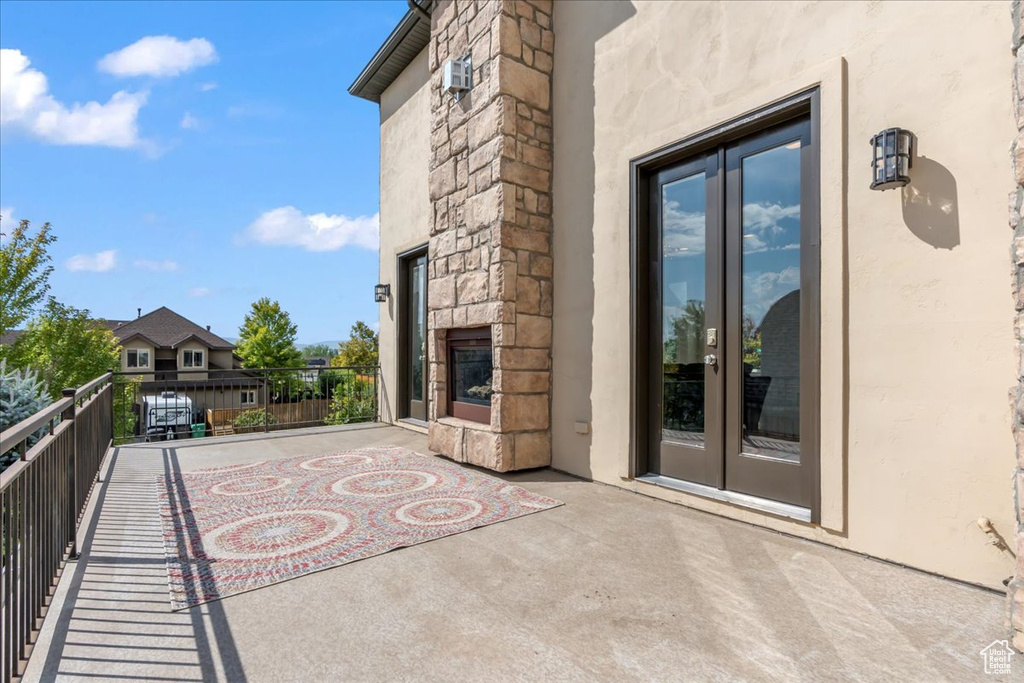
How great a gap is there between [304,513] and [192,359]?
30.6m

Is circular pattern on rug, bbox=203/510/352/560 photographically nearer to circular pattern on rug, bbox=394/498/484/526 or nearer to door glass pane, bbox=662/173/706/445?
circular pattern on rug, bbox=394/498/484/526

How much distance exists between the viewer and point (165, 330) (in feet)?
92.4

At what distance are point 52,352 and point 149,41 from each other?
7023mm

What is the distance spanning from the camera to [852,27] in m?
2.29

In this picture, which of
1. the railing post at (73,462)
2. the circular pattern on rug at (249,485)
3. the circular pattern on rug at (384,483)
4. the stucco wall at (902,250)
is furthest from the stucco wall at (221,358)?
the stucco wall at (902,250)

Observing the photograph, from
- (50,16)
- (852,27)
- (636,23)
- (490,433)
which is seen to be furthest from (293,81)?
(852,27)

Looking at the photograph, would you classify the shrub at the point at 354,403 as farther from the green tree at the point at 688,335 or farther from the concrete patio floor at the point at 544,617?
the green tree at the point at 688,335

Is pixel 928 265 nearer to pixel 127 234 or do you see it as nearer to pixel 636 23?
pixel 636 23

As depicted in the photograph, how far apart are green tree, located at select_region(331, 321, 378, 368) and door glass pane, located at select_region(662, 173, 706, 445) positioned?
14.5 meters

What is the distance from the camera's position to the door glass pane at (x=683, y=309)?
9.89ft

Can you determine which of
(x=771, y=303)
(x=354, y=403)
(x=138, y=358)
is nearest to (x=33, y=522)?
(x=771, y=303)

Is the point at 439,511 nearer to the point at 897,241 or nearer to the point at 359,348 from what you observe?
the point at 897,241

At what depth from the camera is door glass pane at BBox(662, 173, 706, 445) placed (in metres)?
3.02

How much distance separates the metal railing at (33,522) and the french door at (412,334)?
3536 millimetres
